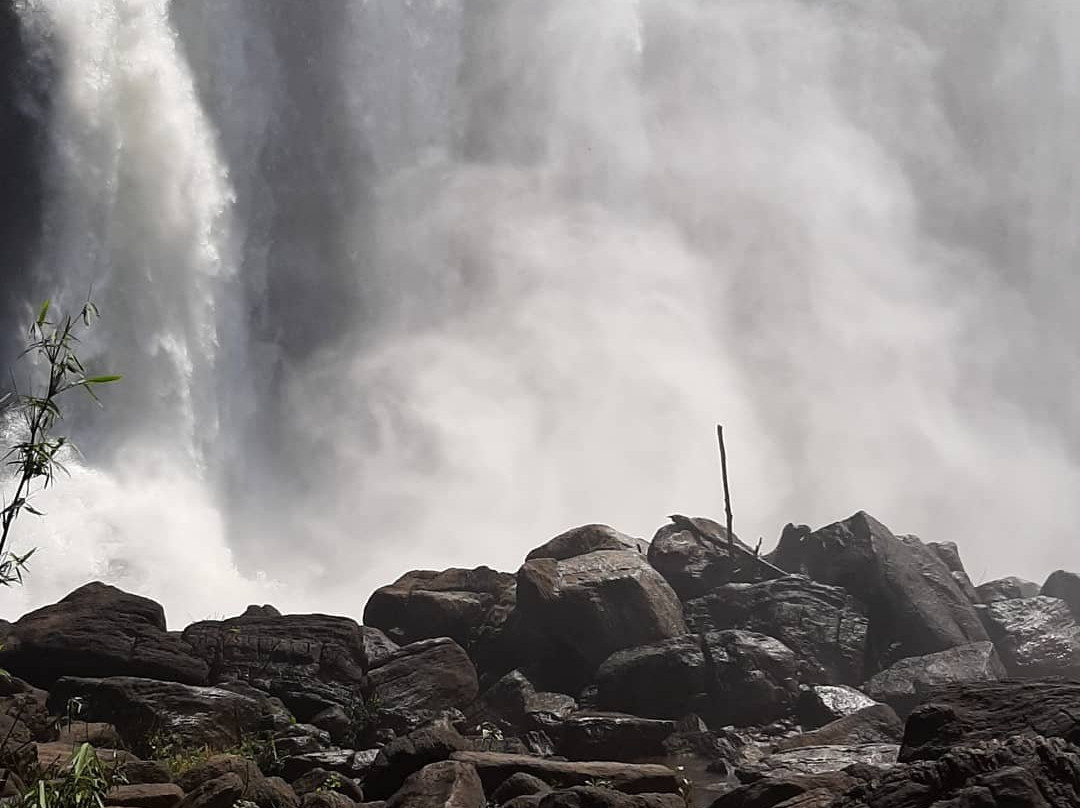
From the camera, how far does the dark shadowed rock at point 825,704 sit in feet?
69.3

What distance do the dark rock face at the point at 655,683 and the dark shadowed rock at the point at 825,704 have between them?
8.21 feet

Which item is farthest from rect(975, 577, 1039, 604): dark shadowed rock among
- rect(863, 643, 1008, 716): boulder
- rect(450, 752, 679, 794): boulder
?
rect(450, 752, 679, 794): boulder

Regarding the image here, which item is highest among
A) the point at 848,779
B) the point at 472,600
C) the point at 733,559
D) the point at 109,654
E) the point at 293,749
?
the point at 733,559

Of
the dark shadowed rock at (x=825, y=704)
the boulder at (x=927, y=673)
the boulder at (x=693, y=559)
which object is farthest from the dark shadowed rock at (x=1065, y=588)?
the dark shadowed rock at (x=825, y=704)

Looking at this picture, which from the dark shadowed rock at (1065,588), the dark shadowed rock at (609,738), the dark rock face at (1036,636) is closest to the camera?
the dark shadowed rock at (609,738)

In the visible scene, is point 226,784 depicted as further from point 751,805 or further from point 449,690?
point 449,690

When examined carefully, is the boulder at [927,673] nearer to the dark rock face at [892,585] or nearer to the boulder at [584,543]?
the dark rock face at [892,585]

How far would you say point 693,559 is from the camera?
28.4 metres

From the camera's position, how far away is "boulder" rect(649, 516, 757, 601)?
27750mm

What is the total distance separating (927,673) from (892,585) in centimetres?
433

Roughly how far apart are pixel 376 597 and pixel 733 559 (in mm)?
11458

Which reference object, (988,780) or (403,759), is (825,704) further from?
(988,780)

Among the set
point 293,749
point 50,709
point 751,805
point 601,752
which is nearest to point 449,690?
point 601,752

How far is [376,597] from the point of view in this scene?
1041 inches
